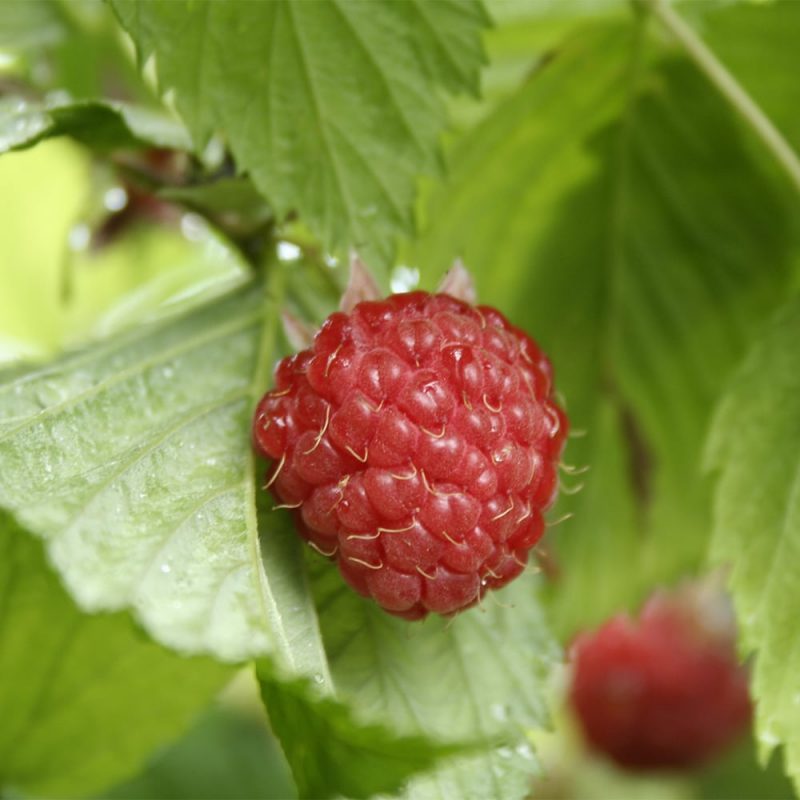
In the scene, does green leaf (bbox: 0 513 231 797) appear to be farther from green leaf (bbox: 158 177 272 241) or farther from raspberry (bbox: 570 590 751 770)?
raspberry (bbox: 570 590 751 770)

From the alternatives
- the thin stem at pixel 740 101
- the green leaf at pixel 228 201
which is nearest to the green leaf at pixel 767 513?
the thin stem at pixel 740 101

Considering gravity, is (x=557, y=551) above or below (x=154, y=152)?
below

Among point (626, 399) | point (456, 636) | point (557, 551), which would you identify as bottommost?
point (557, 551)

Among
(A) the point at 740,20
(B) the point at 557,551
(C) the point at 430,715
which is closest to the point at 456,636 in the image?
(C) the point at 430,715

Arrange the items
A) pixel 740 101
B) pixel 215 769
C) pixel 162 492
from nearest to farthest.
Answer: pixel 162 492 → pixel 740 101 → pixel 215 769

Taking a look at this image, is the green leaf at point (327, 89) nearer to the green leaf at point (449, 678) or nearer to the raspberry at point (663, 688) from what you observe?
the green leaf at point (449, 678)

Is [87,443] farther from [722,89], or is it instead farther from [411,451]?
[722,89]

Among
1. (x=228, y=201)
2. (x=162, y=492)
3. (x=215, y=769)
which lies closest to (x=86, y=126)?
(x=228, y=201)

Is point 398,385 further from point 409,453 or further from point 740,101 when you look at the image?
point 740,101
